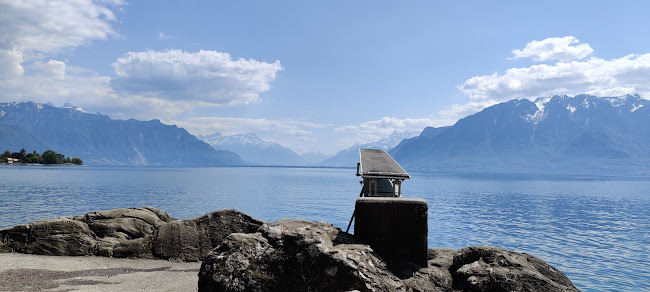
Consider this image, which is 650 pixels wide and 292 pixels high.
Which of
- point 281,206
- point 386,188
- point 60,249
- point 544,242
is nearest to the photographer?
point 60,249

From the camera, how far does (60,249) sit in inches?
758

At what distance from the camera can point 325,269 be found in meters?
10.1

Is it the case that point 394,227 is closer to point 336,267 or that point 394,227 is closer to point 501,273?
point 336,267

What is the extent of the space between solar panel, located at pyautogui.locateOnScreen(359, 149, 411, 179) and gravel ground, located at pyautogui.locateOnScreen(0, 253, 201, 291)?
1416cm

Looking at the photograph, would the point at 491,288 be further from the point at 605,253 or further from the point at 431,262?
the point at 605,253

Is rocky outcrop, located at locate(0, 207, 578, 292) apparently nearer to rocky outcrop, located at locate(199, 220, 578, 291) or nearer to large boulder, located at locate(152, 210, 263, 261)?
rocky outcrop, located at locate(199, 220, 578, 291)

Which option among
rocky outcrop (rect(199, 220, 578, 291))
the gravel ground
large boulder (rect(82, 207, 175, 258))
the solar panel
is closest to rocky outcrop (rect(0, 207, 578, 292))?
rocky outcrop (rect(199, 220, 578, 291))

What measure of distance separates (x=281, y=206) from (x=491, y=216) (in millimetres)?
32538

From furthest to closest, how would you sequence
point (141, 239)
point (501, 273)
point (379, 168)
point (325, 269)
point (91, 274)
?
point (379, 168) < point (141, 239) < point (91, 274) < point (501, 273) < point (325, 269)

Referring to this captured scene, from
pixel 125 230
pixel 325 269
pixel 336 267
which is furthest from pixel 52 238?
pixel 336 267

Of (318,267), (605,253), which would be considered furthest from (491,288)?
(605,253)

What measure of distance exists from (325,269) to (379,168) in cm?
2076

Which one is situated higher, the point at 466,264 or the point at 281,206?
→ the point at 466,264

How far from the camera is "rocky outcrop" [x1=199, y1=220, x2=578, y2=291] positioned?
10.0 meters
